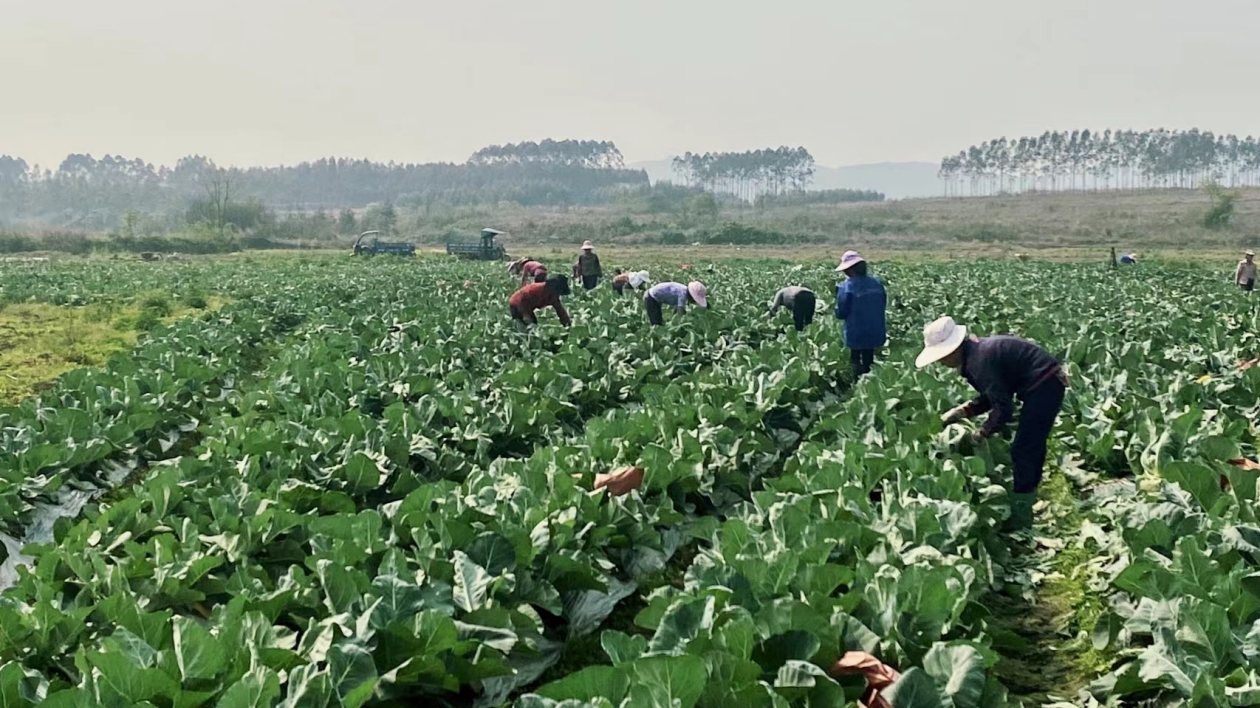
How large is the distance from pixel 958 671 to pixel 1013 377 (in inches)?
129

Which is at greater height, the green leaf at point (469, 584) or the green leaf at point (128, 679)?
the green leaf at point (128, 679)

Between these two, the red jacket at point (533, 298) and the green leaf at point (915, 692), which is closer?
the green leaf at point (915, 692)

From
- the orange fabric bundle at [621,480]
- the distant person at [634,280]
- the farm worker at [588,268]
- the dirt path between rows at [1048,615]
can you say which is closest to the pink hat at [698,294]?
the distant person at [634,280]

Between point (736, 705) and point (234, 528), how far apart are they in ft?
10.6

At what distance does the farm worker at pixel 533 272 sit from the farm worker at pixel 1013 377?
25.0ft

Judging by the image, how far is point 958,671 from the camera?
3.45m

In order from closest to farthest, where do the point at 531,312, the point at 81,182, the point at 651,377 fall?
the point at 651,377 < the point at 531,312 < the point at 81,182

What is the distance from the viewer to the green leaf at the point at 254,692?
10.2 feet

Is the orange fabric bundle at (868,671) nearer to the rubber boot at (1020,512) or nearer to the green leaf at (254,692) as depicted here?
the green leaf at (254,692)

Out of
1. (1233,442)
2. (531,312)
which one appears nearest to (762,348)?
(531,312)

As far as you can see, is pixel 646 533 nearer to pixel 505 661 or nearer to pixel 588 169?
pixel 505 661

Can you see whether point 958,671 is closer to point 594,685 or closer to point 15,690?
point 594,685

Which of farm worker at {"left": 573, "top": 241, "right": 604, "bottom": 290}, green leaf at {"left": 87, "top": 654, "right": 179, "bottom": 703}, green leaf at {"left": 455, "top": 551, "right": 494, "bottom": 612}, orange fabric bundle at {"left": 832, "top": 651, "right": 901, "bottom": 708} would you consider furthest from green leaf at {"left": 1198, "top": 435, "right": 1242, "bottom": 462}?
farm worker at {"left": 573, "top": 241, "right": 604, "bottom": 290}

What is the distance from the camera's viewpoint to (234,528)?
5.31 metres
